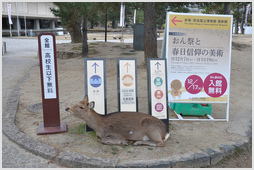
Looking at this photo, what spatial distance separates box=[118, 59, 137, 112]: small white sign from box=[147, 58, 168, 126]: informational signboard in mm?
316

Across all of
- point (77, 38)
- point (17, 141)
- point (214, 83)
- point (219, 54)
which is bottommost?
point (17, 141)

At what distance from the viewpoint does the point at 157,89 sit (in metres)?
4.57

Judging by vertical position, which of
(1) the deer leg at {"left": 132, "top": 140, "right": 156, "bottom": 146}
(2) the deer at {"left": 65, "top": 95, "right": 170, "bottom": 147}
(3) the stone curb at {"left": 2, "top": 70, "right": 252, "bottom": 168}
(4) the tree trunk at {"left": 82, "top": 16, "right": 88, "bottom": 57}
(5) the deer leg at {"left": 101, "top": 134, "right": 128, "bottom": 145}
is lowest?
(3) the stone curb at {"left": 2, "top": 70, "right": 252, "bottom": 168}

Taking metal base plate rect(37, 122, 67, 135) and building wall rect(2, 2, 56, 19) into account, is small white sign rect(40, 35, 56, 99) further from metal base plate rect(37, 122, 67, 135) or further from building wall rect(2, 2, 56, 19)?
building wall rect(2, 2, 56, 19)

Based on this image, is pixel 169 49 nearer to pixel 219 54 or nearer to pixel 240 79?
pixel 219 54

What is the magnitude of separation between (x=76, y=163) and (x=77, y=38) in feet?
54.6

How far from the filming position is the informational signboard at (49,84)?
422 centimetres

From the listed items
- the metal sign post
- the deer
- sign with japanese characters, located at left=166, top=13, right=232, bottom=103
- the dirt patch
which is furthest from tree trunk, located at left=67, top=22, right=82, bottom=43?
the deer

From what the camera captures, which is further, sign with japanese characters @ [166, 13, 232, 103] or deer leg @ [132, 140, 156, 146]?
sign with japanese characters @ [166, 13, 232, 103]

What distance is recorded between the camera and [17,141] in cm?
402

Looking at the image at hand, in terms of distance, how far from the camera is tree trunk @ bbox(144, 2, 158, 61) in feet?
28.3

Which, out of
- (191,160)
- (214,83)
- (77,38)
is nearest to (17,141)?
(191,160)

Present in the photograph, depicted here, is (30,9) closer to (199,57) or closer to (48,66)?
(48,66)

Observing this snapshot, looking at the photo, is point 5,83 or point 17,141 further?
point 5,83
